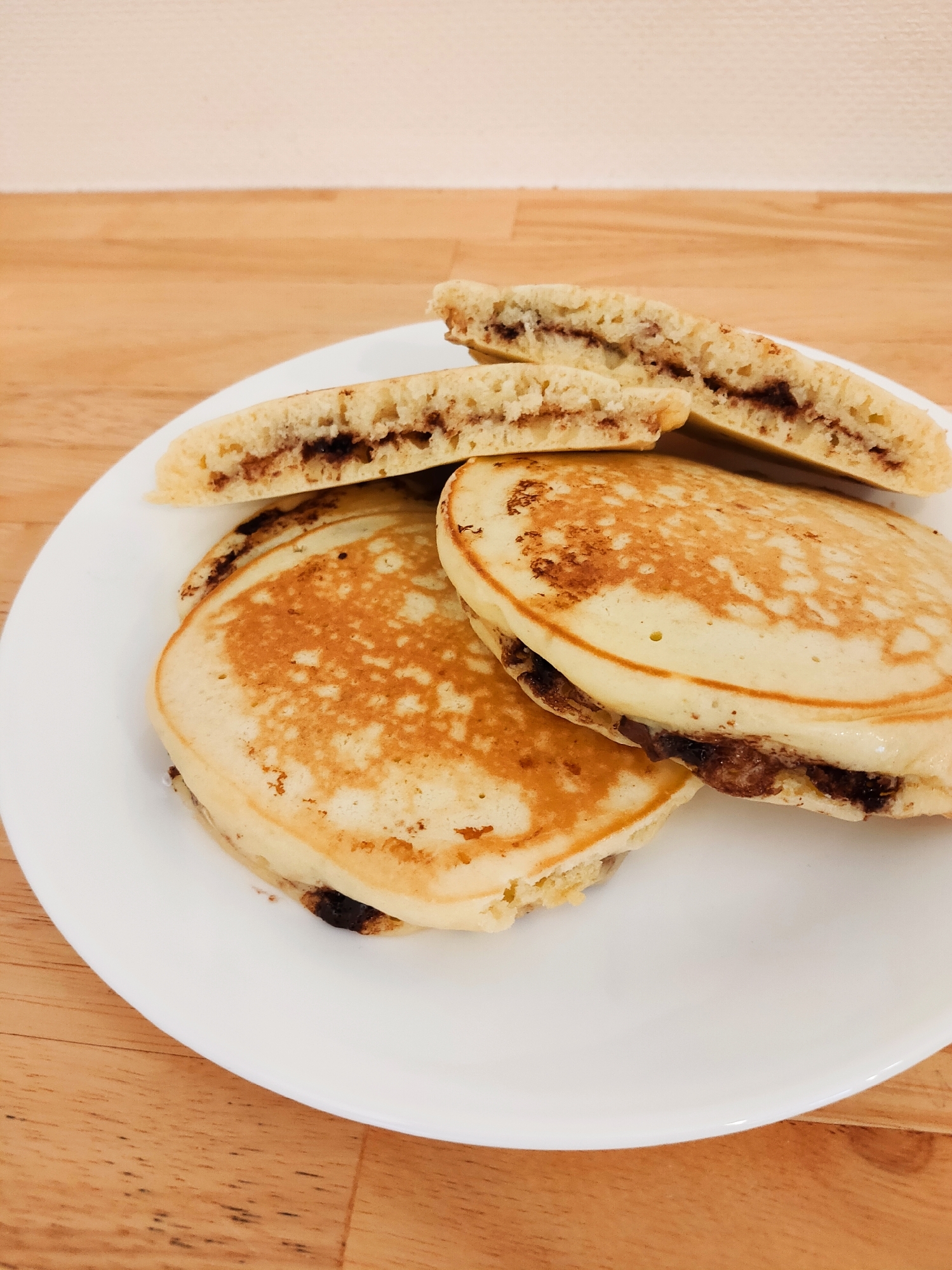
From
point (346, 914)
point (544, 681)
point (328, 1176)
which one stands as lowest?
point (328, 1176)

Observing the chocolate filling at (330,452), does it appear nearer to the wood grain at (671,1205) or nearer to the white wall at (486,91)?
the wood grain at (671,1205)

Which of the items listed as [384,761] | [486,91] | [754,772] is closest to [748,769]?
[754,772]

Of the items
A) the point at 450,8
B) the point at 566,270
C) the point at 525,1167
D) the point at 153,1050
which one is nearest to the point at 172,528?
the point at 153,1050

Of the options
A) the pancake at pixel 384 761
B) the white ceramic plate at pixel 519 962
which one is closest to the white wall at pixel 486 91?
the pancake at pixel 384 761

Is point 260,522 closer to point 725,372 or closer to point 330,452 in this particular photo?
point 330,452

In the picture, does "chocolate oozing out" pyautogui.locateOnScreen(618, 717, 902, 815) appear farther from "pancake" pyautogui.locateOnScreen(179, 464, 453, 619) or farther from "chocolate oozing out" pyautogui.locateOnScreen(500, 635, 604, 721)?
"pancake" pyautogui.locateOnScreen(179, 464, 453, 619)

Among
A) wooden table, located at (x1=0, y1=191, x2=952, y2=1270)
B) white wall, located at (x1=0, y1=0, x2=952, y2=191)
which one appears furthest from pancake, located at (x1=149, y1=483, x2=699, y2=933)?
white wall, located at (x1=0, y1=0, x2=952, y2=191)

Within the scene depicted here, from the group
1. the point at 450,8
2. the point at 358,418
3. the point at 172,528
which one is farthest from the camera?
the point at 450,8

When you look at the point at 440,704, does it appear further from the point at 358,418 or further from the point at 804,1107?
the point at 804,1107
